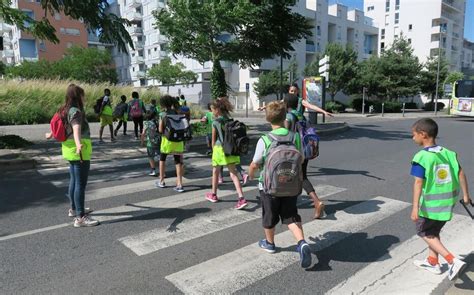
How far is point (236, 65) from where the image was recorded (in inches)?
1858

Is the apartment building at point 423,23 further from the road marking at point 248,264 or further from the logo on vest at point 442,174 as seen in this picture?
the logo on vest at point 442,174

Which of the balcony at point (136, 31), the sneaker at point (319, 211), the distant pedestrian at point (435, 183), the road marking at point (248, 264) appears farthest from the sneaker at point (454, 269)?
the balcony at point (136, 31)

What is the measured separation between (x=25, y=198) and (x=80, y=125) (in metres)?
2.41

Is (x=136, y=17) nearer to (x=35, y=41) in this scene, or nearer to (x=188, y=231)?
(x=35, y=41)

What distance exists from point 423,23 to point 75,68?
2259 inches

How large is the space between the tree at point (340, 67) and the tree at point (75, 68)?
91.2 ft

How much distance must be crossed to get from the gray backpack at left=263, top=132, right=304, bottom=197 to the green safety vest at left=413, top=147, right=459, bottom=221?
106 centimetres

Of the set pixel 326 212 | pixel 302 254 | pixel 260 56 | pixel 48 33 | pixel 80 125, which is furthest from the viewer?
pixel 260 56

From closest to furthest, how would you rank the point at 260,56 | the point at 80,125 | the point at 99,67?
1. the point at 80,125
2. the point at 260,56
3. the point at 99,67

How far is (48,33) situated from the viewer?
33.2ft

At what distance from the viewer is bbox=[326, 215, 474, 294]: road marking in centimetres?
320

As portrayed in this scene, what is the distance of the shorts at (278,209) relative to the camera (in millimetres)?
3656

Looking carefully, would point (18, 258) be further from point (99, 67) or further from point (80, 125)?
point (99, 67)

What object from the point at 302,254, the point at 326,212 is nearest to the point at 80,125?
the point at 302,254
